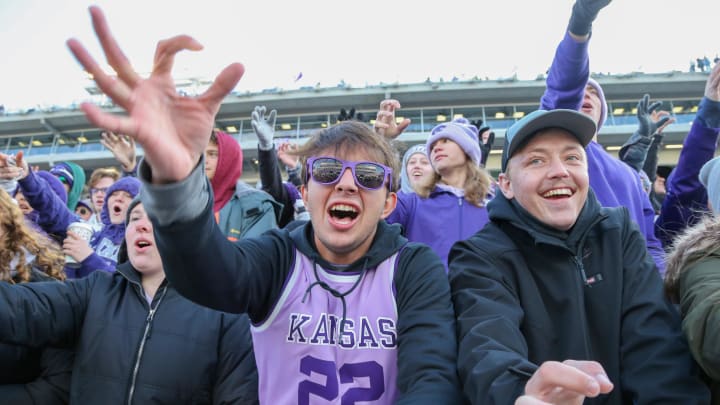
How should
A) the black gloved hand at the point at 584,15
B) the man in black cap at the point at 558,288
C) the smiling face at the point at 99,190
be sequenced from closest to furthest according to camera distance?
the man in black cap at the point at 558,288 → the black gloved hand at the point at 584,15 → the smiling face at the point at 99,190

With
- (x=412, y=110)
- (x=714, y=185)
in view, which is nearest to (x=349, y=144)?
(x=714, y=185)

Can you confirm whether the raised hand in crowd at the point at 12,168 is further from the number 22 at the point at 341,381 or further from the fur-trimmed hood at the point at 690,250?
the fur-trimmed hood at the point at 690,250

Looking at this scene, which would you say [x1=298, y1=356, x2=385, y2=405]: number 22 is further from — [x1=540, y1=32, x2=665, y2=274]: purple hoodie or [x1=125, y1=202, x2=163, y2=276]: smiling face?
[x1=540, y1=32, x2=665, y2=274]: purple hoodie

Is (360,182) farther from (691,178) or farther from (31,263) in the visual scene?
(691,178)

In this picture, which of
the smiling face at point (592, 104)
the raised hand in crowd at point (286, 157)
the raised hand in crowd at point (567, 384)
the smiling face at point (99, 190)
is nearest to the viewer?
the raised hand in crowd at point (567, 384)

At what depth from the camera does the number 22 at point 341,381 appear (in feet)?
5.05

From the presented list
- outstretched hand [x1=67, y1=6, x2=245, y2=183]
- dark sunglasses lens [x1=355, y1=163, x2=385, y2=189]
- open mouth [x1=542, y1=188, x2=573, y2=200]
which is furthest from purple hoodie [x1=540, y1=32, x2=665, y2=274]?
outstretched hand [x1=67, y1=6, x2=245, y2=183]

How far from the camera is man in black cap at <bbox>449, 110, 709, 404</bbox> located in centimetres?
141

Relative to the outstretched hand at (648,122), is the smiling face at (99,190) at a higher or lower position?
lower

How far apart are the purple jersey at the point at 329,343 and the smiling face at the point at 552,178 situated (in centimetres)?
70

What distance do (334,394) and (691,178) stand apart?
10.3 ft

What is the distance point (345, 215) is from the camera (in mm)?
1932

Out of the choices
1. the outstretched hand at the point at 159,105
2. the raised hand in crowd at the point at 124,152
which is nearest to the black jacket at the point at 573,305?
the outstretched hand at the point at 159,105

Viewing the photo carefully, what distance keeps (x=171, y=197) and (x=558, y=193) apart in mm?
1539
